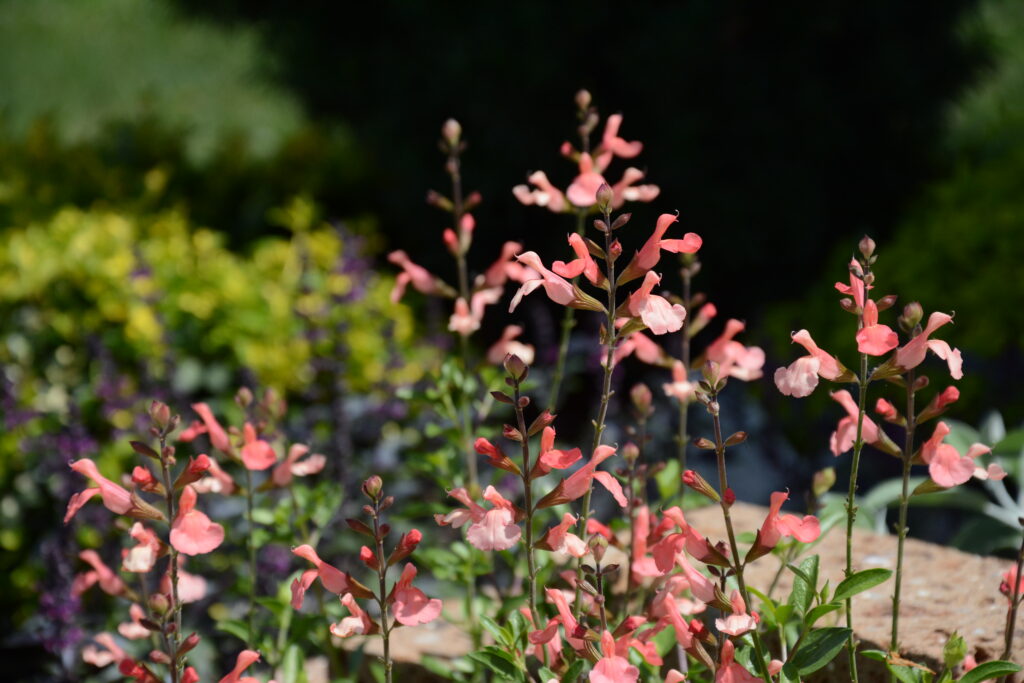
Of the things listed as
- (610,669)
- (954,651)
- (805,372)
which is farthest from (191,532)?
(954,651)

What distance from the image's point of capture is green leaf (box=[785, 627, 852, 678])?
134 centimetres

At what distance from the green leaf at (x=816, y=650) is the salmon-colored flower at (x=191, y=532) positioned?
2.35 feet

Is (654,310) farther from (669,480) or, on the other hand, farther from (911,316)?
(669,480)

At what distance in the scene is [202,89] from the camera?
42.2 ft

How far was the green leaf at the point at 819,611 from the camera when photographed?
1289 millimetres

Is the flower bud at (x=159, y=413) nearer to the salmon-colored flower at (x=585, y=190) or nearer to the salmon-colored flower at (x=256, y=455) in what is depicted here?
the salmon-colored flower at (x=256, y=455)

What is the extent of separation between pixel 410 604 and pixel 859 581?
1.80 ft

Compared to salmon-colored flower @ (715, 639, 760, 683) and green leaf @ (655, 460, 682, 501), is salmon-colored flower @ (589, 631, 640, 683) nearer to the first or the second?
salmon-colored flower @ (715, 639, 760, 683)

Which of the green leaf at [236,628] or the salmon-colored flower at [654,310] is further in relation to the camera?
the green leaf at [236,628]

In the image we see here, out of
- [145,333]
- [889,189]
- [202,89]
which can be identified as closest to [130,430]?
[145,333]

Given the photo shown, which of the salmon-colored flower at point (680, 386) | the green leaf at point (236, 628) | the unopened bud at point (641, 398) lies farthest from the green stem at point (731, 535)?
the green leaf at point (236, 628)

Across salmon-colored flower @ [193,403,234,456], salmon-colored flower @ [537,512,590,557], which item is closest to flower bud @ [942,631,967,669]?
salmon-colored flower @ [537,512,590,557]

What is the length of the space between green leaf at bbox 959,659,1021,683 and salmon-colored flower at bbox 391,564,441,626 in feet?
2.17

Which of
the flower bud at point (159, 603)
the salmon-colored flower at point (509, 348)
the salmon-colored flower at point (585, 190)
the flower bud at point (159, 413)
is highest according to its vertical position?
the salmon-colored flower at point (585, 190)
